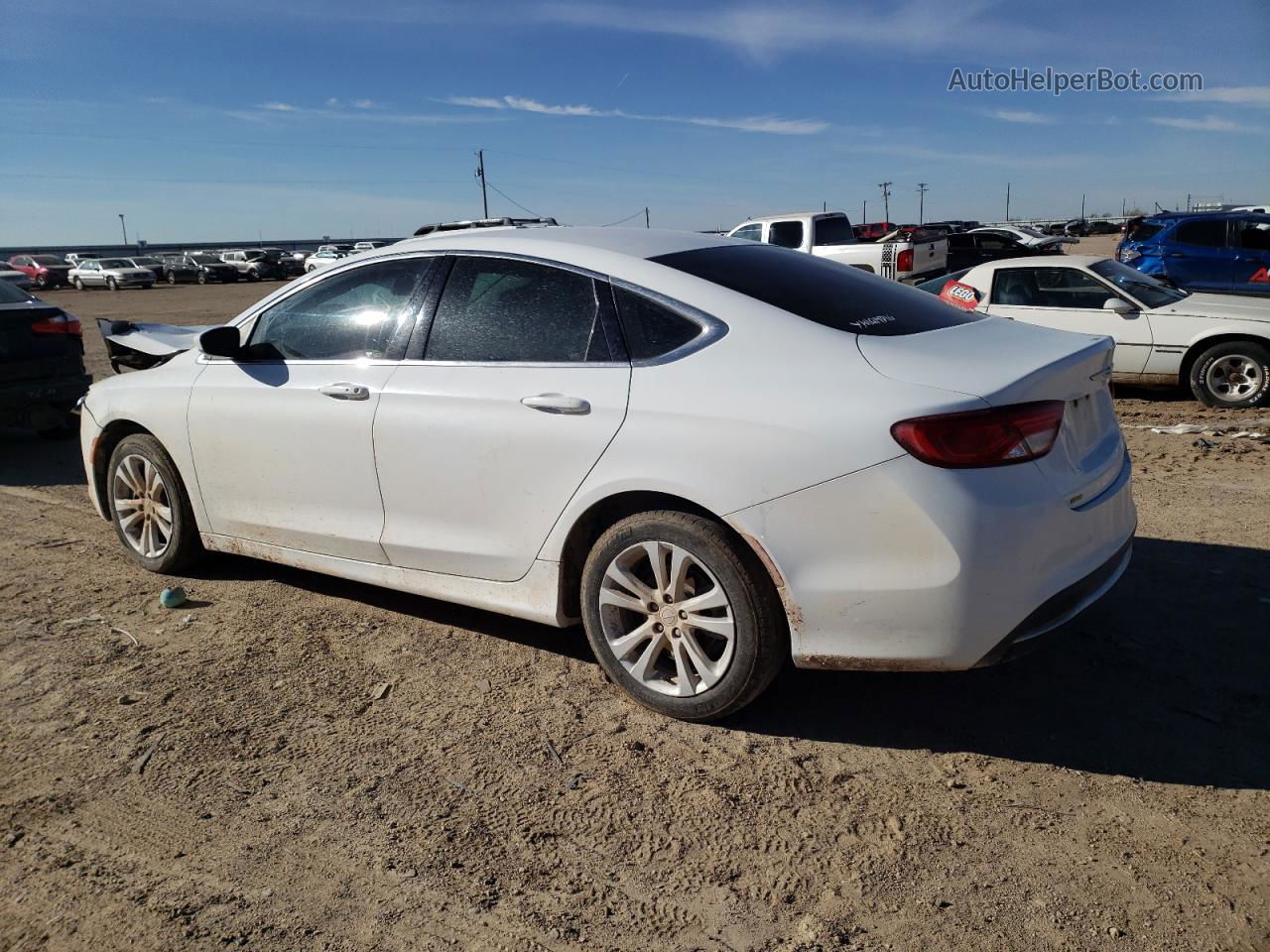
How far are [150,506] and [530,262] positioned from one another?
8.31 feet

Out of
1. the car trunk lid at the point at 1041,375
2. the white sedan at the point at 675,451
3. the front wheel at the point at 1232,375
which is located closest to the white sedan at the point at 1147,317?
the front wheel at the point at 1232,375

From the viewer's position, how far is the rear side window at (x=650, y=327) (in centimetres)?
341

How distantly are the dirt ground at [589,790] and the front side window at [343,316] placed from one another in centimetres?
119

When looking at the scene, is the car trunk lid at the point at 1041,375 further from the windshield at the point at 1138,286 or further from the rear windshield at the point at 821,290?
the windshield at the point at 1138,286

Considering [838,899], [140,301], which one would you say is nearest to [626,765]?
[838,899]

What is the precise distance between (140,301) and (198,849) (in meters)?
36.0

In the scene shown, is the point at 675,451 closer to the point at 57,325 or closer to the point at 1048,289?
the point at 57,325

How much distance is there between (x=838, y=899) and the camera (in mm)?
2549

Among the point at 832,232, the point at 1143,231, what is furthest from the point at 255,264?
the point at 1143,231

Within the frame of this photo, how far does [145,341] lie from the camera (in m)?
5.77

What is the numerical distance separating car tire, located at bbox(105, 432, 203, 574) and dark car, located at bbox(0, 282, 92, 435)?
A: 3742mm

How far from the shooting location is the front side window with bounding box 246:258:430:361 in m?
4.14

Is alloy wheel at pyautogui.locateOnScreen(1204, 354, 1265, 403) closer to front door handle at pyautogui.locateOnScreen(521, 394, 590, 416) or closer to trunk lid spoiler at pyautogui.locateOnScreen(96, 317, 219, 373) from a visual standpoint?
front door handle at pyautogui.locateOnScreen(521, 394, 590, 416)

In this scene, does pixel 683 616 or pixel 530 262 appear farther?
pixel 530 262
